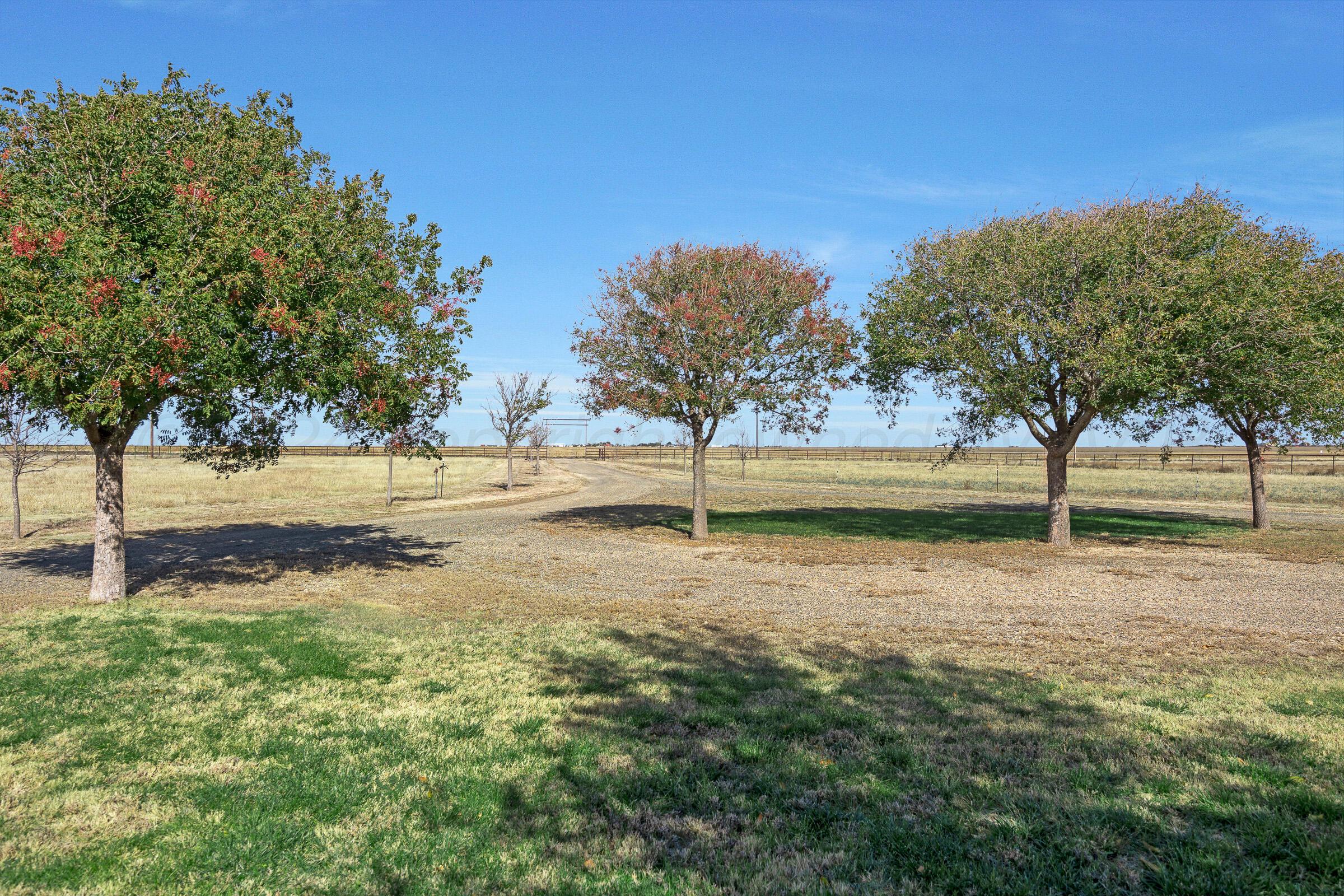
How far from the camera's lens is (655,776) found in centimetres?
545

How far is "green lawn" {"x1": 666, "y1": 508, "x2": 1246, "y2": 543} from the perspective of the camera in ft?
76.9

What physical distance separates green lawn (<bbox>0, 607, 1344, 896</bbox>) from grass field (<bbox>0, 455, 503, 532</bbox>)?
22.8m

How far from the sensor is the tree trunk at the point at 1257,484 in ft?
81.5

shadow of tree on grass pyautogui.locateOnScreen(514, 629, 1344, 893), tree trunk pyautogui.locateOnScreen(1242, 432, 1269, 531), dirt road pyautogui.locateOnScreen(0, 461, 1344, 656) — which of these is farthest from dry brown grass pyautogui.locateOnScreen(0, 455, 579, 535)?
tree trunk pyautogui.locateOnScreen(1242, 432, 1269, 531)

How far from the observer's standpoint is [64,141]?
1114 cm

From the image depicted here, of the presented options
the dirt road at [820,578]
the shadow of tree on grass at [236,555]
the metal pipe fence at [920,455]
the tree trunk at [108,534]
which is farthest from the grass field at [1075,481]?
the tree trunk at [108,534]

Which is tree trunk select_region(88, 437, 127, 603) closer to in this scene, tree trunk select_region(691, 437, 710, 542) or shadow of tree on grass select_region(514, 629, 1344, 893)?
shadow of tree on grass select_region(514, 629, 1344, 893)

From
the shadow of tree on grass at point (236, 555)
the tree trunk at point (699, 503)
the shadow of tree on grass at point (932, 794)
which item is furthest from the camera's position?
the tree trunk at point (699, 503)

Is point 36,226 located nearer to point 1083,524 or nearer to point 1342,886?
point 1342,886

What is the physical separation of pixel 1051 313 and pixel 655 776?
17778mm

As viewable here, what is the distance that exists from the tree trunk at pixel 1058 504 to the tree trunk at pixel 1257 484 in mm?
8926

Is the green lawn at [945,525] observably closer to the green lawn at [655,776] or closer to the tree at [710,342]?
the tree at [710,342]

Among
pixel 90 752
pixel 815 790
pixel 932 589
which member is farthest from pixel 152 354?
pixel 932 589

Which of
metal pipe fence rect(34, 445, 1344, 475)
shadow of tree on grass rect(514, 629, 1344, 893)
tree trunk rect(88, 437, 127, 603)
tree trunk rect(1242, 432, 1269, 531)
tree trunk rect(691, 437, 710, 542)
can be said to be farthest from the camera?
metal pipe fence rect(34, 445, 1344, 475)
